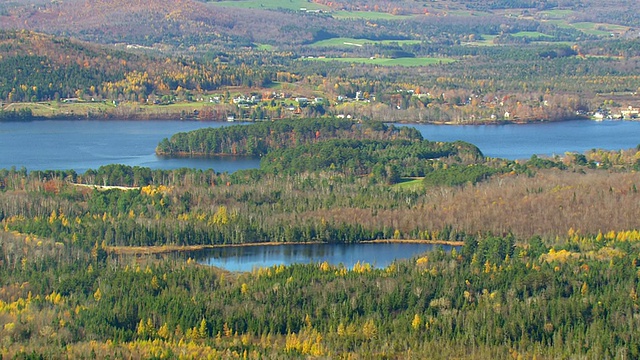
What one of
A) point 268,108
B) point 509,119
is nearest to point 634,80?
point 509,119

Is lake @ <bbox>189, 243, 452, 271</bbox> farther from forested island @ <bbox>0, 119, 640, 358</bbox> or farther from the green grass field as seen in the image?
the green grass field

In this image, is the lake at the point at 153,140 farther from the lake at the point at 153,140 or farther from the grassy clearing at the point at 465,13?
the grassy clearing at the point at 465,13

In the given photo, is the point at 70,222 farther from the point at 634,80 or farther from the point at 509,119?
the point at 634,80

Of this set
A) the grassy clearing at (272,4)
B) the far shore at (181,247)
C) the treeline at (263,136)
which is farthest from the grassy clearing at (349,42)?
the far shore at (181,247)

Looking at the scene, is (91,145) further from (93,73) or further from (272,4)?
(272,4)

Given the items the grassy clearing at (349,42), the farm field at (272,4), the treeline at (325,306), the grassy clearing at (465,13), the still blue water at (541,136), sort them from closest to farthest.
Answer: the treeline at (325,306), the still blue water at (541,136), the grassy clearing at (349,42), the farm field at (272,4), the grassy clearing at (465,13)

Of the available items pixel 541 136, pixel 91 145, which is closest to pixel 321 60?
pixel 541 136
